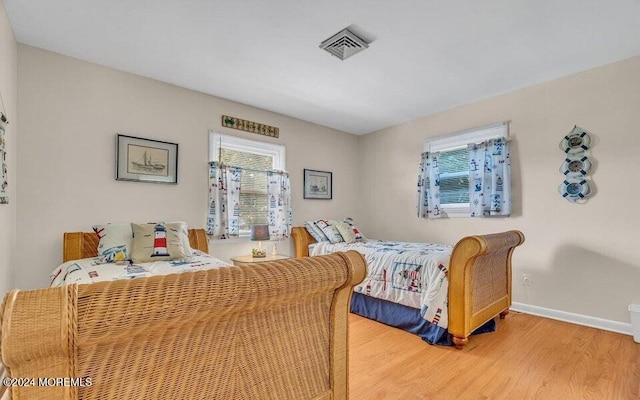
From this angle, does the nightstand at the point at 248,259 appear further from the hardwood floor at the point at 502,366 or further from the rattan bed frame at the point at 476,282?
the rattan bed frame at the point at 476,282

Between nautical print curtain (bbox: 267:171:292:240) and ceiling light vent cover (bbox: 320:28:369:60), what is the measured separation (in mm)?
1804

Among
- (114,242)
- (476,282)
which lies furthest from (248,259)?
(476,282)

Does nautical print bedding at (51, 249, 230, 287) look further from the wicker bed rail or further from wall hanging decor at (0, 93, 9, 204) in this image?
the wicker bed rail

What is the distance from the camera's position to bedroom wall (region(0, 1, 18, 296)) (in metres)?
1.94

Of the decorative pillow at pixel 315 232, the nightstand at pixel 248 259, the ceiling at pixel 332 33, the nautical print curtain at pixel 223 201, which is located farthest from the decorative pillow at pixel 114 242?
the decorative pillow at pixel 315 232

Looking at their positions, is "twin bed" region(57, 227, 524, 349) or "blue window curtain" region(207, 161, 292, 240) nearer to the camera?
"twin bed" region(57, 227, 524, 349)

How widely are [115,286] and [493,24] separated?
273 cm

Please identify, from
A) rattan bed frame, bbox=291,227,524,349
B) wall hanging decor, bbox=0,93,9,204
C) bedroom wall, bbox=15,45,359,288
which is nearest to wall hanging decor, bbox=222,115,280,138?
bedroom wall, bbox=15,45,359,288

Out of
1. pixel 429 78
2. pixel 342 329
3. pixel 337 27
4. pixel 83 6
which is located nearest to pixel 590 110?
pixel 429 78

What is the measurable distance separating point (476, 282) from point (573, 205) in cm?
141

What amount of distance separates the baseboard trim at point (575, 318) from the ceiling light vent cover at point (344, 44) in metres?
3.11

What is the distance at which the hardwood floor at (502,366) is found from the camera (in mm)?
1756

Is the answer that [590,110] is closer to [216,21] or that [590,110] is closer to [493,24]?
[493,24]

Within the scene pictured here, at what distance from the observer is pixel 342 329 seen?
1268 mm
